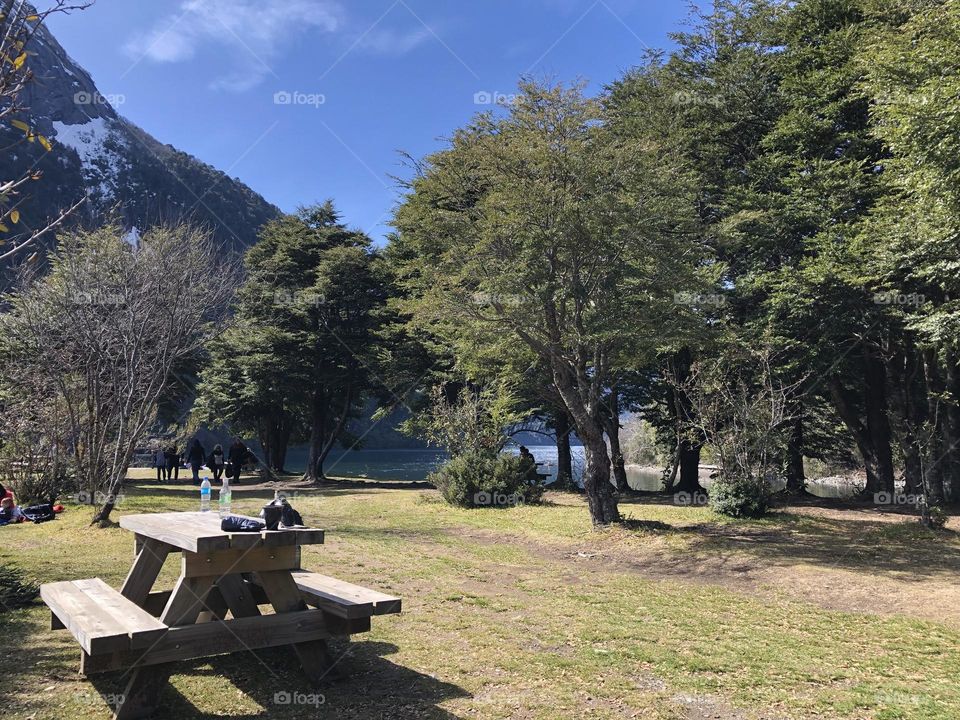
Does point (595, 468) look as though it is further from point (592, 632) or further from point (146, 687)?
point (146, 687)

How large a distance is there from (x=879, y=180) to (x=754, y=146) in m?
4.28

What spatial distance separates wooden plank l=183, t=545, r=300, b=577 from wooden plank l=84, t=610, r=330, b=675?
338 mm

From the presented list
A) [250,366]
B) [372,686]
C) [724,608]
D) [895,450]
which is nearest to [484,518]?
[724,608]

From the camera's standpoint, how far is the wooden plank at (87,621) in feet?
12.1

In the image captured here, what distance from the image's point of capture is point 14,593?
6383 millimetres

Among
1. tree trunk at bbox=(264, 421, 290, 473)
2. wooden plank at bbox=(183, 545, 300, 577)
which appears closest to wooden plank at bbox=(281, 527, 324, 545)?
wooden plank at bbox=(183, 545, 300, 577)

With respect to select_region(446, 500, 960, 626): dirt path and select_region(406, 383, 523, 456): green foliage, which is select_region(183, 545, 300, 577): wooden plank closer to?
select_region(446, 500, 960, 626): dirt path

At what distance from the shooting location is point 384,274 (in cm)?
2845

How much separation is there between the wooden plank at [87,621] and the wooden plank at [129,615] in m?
0.03

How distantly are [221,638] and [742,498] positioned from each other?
12.9 m

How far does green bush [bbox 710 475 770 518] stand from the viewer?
14.5 meters

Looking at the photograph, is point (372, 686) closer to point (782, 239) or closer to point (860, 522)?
point (860, 522)

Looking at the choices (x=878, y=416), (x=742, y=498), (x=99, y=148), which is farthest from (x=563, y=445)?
(x=99, y=148)

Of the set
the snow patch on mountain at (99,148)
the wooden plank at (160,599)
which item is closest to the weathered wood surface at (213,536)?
the wooden plank at (160,599)
